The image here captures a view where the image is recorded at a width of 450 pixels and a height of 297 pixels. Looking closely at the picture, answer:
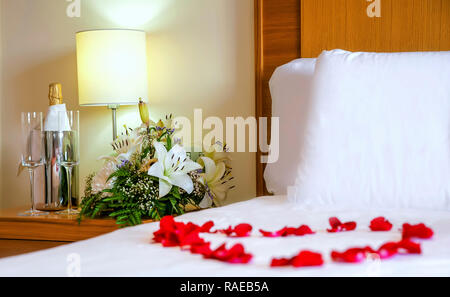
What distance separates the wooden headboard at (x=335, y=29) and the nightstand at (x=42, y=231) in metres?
0.69

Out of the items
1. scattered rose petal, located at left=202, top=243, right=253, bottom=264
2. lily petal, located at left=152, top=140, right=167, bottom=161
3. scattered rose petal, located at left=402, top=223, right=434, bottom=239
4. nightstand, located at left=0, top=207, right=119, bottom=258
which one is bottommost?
nightstand, located at left=0, top=207, right=119, bottom=258

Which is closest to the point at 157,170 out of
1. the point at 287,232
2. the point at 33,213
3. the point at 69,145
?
the point at 69,145

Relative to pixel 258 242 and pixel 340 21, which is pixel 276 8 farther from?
pixel 258 242

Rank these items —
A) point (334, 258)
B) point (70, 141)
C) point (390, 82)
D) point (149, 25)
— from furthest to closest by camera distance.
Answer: point (149, 25) → point (70, 141) → point (390, 82) → point (334, 258)

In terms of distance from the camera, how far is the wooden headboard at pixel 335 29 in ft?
6.32

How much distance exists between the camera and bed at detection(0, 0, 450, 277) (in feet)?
2.55

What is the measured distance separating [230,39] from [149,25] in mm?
385

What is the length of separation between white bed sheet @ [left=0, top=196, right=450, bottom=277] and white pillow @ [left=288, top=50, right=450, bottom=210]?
19cm

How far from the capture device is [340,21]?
204 cm

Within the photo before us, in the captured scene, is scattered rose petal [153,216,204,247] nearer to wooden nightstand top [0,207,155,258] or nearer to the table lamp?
wooden nightstand top [0,207,155,258]

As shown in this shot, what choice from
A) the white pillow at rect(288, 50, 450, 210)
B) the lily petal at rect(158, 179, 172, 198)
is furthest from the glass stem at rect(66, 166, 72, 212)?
the white pillow at rect(288, 50, 450, 210)

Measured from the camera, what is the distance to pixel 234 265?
790 mm

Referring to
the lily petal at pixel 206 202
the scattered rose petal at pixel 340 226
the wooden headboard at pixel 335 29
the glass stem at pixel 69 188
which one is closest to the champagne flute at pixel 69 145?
the glass stem at pixel 69 188
